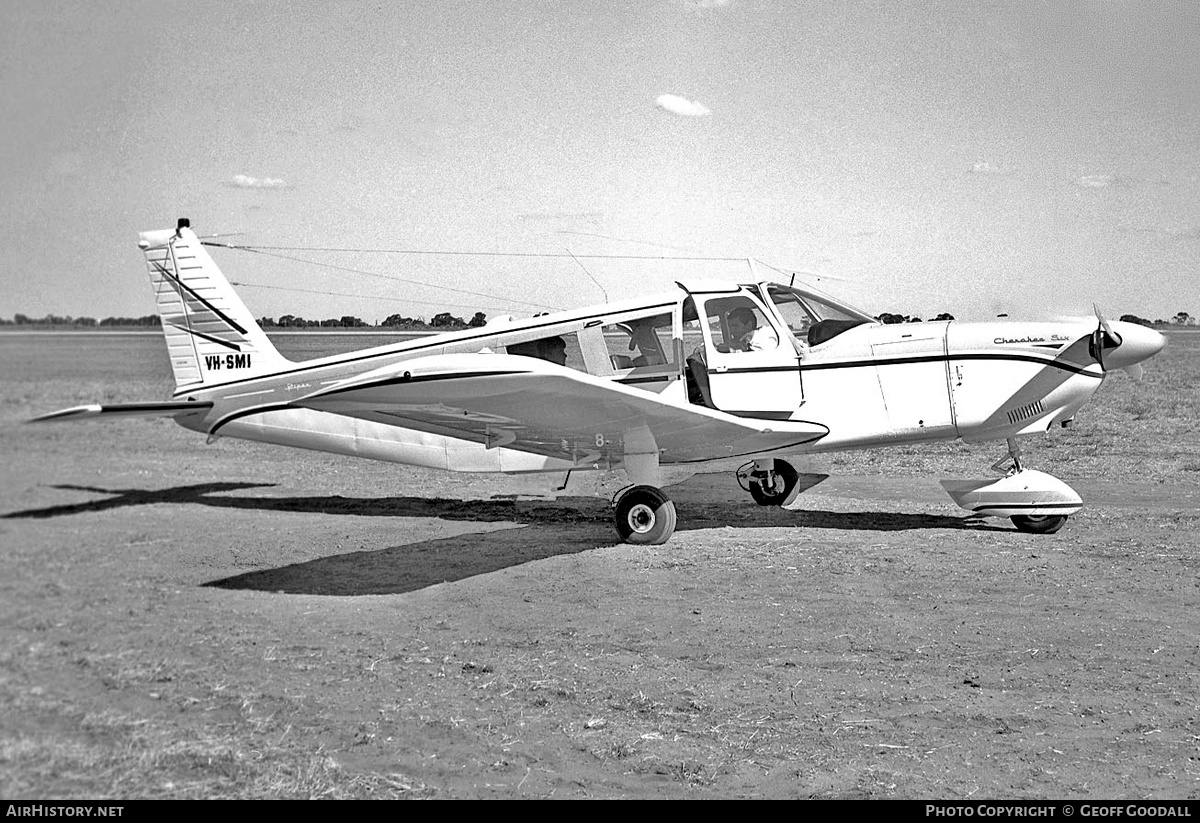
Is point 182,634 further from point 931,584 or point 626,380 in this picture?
point 626,380

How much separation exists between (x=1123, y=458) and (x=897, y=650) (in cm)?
1095

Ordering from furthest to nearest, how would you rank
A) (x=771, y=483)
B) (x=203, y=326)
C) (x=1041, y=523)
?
1. (x=771, y=483)
2. (x=203, y=326)
3. (x=1041, y=523)

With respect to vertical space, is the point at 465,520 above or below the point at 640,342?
below

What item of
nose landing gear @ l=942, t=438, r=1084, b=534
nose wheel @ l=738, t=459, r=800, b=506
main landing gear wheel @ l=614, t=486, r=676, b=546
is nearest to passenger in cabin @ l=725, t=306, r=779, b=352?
main landing gear wheel @ l=614, t=486, r=676, b=546

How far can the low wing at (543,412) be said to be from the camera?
21.6 feet

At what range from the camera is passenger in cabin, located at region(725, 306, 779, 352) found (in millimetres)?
9539

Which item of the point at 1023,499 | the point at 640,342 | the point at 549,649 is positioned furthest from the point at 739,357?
the point at 549,649

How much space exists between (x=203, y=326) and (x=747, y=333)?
223 inches

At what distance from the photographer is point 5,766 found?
2283 millimetres

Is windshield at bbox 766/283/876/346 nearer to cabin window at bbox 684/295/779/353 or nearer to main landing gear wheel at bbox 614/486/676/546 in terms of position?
cabin window at bbox 684/295/779/353

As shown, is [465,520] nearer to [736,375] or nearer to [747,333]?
[736,375]

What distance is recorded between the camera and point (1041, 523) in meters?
9.23

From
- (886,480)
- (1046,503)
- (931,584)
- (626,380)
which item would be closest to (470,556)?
(626,380)

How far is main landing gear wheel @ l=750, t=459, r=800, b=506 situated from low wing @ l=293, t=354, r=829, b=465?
1484 mm
